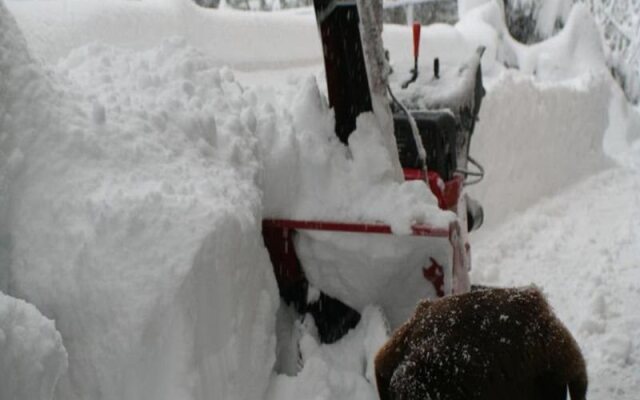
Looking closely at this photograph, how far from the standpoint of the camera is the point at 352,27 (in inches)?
125

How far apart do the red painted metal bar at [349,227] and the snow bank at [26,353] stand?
1325mm

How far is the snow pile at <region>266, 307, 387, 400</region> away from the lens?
271 centimetres

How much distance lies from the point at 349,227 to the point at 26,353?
1510mm

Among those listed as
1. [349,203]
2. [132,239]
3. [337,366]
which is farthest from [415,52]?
[132,239]

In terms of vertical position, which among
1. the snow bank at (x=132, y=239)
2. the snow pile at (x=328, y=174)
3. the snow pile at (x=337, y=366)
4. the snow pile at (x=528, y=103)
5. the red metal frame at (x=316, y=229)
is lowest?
the snow pile at (x=528, y=103)

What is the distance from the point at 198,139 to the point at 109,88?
399 mm

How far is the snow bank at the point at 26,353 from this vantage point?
5.46 ft

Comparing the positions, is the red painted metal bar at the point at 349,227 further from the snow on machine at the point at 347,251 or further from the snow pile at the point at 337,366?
the snow pile at the point at 337,366

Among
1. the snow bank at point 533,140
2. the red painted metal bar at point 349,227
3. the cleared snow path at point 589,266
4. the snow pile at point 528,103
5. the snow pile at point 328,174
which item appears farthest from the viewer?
the snow bank at point 533,140

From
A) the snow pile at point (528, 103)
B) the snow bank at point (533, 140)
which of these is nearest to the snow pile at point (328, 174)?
the snow pile at point (528, 103)

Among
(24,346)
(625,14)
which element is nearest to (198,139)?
(24,346)

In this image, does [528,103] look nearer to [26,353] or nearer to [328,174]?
[328,174]

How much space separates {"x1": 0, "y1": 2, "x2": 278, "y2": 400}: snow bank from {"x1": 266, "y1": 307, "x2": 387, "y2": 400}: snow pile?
0.46 ft

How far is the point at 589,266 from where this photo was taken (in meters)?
5.54
